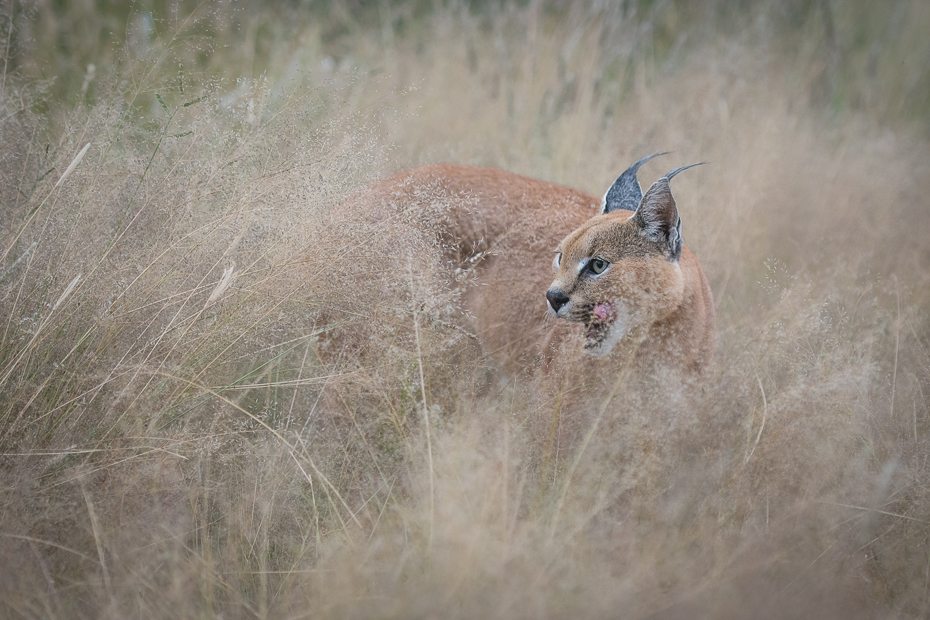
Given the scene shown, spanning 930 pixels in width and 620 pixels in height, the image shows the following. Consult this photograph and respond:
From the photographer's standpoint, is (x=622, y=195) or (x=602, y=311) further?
(x=622, y=195)

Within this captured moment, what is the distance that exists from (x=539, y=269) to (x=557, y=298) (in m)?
0.55

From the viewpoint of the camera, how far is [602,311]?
7.78 ft

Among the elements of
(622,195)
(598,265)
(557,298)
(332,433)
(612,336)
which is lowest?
(332,433)

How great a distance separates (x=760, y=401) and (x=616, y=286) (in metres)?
0.73

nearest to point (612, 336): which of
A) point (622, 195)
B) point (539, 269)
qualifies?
point (539, 269)

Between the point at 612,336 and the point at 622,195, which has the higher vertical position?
the point at 622,195

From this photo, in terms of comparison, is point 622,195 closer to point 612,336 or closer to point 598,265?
point 598,265

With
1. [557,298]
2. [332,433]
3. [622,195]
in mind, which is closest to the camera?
[332,433]

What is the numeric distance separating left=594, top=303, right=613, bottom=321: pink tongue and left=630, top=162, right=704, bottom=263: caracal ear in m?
0.30

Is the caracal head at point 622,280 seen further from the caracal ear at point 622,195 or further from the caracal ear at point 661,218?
the caracal ear at point 622,195

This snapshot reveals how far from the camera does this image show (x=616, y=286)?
2.37 metres

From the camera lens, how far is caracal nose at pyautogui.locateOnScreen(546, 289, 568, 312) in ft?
7.83

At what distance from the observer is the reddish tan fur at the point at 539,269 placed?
239cm

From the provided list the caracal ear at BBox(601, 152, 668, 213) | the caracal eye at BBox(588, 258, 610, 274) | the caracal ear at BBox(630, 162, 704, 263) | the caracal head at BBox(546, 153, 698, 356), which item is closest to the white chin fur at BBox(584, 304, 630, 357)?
the caracal head at BBox(546, 153, 698, 356)
